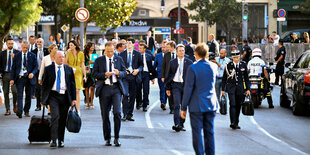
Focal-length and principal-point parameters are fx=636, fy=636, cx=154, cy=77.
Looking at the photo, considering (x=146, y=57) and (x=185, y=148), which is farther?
(x=146, y=57)

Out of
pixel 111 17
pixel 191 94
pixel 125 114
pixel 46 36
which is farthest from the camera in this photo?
pixel 46 36

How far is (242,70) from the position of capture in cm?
1386

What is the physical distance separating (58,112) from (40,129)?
0.54m

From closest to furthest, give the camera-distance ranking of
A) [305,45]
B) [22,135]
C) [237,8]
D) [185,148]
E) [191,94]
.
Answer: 1. [191,94]
2. [185,148]
3. [22,135]
4. [305,45]
5. [237,8]

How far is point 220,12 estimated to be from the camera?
52.5 metres

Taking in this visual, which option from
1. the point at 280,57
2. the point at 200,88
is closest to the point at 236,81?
the point at 200,88

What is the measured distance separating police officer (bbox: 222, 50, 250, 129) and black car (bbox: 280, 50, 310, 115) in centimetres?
243

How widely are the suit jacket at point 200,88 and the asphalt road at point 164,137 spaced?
1674mm

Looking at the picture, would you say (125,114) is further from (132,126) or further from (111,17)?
(111,17)

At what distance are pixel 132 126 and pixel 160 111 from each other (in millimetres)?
3339

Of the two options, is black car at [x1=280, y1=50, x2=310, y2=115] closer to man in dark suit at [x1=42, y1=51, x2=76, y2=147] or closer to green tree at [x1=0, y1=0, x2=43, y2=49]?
man in dark suit at [x1=42, y1=51, x2=76, y2=147]

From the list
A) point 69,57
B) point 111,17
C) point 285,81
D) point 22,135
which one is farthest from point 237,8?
point 22,135

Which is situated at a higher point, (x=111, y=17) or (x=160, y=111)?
(x=111, y=17)

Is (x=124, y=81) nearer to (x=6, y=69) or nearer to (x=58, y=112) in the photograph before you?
(x=6, y=69)
